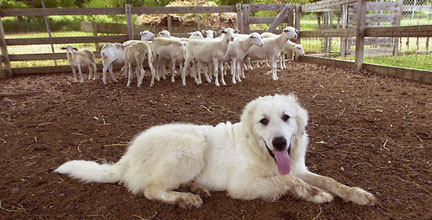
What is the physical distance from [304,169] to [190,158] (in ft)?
3.46

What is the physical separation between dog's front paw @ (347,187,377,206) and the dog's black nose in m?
0.74

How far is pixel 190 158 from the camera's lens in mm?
2555

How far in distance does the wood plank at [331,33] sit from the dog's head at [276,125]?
731cm

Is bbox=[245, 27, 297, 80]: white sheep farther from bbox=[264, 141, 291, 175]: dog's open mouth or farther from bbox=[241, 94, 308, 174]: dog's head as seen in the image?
bbox=[264, 141, 291, 175]: dog's open mouth

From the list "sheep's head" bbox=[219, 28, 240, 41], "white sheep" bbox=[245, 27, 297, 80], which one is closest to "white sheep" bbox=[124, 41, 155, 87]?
"sheep's head" bbox=[219, 28, 240, 41]

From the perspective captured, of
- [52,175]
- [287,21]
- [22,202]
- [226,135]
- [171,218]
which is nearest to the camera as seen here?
[171,218]

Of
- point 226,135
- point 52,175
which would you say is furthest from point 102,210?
point 226,135

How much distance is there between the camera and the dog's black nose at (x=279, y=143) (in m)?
2.14

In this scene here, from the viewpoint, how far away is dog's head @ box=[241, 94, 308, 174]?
2186 mm

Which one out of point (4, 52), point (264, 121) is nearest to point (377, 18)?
point (264, 121)

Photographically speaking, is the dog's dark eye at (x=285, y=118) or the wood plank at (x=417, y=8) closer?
the dog's dark eye at (x=285, y=118)

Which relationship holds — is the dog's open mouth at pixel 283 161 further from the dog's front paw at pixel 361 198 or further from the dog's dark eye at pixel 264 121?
the dog's front paw at pixel 361 198

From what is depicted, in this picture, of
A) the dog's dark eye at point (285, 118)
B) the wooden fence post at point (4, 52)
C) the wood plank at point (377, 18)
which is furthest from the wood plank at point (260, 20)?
the dog's dark eye at point (285, 118)

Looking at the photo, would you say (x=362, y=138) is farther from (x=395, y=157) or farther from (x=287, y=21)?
(x=287, y=21)
